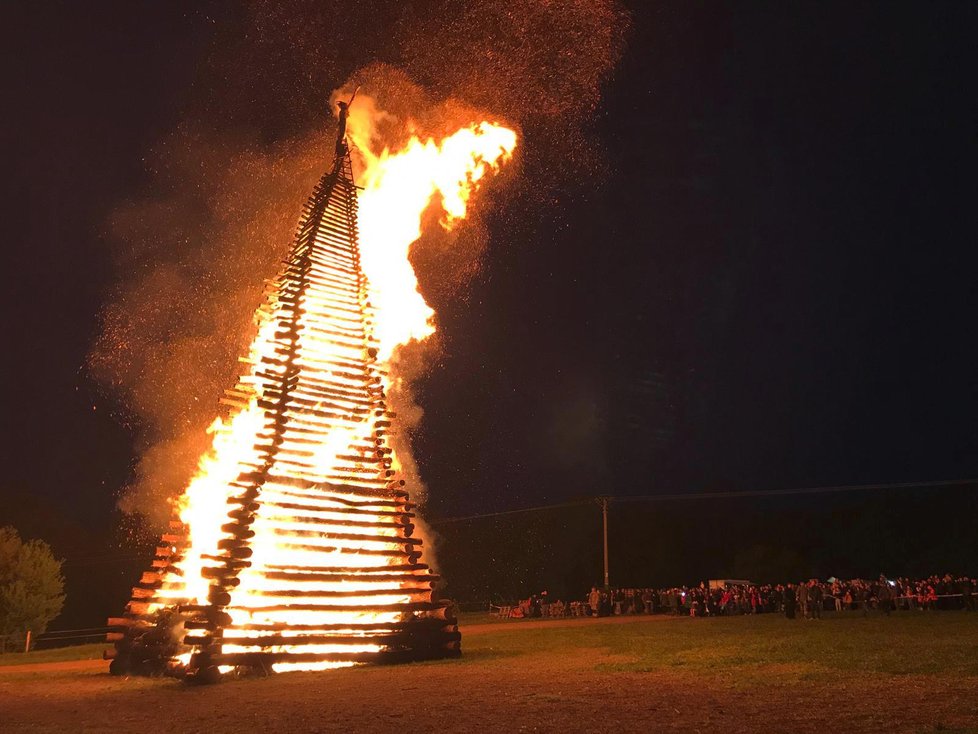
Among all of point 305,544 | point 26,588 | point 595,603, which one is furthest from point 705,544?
point 305,544

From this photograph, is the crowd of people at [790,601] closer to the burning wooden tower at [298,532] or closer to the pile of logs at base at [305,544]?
the pile of logs at base at [305,544]

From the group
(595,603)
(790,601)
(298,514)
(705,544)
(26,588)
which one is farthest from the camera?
(705,544)

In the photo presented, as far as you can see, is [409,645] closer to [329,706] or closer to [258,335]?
→ [329,706]

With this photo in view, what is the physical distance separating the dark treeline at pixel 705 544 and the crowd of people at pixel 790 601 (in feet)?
82.6

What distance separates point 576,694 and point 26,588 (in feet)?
134

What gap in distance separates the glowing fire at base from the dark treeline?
170 feet

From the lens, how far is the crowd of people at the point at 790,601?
33.0 meters

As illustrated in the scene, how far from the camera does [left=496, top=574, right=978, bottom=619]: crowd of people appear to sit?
32963mm

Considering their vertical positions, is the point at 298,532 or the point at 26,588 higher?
the point at 298,532

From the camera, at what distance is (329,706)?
11062mm

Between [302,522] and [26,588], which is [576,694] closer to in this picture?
[302,522]

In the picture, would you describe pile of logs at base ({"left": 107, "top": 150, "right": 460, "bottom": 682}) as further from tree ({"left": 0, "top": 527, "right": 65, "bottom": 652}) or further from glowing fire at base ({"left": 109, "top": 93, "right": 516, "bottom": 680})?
tree ({"left": 0, "top": 527, "right": 65, "bottom": 652})

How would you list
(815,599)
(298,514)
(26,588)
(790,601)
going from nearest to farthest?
(298,514)
(815,599)
(790,601)
(26,588)

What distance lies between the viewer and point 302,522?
16.6m
